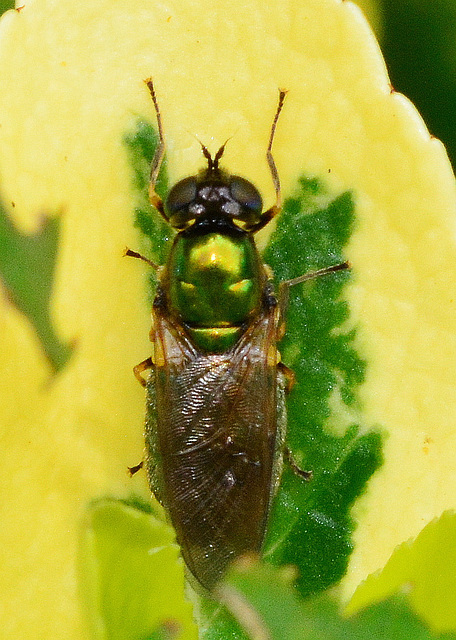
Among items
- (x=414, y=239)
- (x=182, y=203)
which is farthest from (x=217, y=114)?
(x=414, y=239)


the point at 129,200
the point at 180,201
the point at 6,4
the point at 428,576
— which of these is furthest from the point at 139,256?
the point at 428,576

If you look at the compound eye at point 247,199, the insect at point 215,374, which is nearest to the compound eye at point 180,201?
the insect at point 215,374

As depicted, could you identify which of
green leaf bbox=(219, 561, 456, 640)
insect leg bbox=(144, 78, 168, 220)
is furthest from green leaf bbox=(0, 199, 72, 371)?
green leaf bbox=(219, 561, 456, 640)

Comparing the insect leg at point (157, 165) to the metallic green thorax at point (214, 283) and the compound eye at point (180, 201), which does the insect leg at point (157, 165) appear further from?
the metallic green thorax at point (214, 283)

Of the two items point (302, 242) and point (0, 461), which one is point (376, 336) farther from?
point (0, 461)

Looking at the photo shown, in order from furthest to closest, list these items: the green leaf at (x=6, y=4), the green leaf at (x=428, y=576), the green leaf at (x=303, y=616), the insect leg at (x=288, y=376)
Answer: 1. the green leaf at (x=6, y=4)
2. the insect leg at (x=288, y=376)
3. the green leaf at (x=428, y=576)
4. the green leaf at (x=303, y=616)

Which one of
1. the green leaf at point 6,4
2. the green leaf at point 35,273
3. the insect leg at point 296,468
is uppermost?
the green leaf at point 6,4
